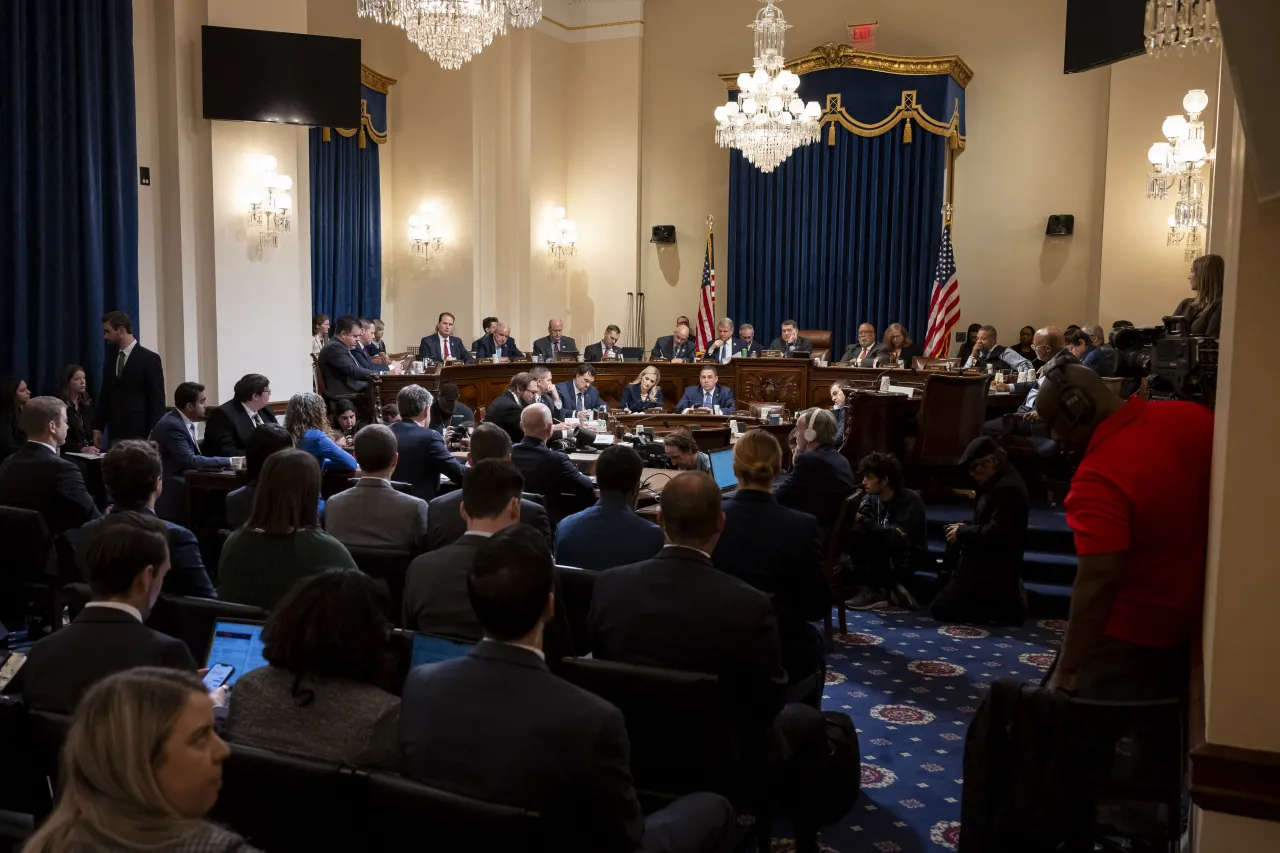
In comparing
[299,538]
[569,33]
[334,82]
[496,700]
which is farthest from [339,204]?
[496,700]

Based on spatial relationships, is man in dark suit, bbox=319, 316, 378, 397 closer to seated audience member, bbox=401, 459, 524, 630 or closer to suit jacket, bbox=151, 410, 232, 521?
suit jacket, bbox=151, 410, 232, 521

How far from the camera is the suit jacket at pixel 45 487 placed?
5.14 m

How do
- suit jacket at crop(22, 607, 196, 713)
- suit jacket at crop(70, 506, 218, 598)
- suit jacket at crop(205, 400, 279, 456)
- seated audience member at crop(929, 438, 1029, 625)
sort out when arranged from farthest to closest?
suit jacket at crop(205, 400, 279, 456), seated audience member at crop(929, 438, 1029, 625), suit jacket at crop(70, 506, 218, 598), suit jacket at crop(22, 607, 196, 713)

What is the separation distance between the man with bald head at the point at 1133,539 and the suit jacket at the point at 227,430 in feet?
17.1

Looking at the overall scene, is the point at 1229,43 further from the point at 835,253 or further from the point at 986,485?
the point at 835,253

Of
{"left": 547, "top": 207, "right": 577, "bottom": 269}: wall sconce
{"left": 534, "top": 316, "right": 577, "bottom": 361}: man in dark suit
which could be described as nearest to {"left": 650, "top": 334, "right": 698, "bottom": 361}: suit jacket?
{"left": 534, "top": 316, "right": 577, "bottom": 361}: man in dark suit

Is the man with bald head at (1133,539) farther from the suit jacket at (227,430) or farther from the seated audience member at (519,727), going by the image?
the suit jacket at (227,430)

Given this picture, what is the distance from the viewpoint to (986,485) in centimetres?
613

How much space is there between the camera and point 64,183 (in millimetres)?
8523

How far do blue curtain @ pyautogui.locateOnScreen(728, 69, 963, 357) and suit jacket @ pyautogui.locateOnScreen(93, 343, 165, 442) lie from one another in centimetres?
758

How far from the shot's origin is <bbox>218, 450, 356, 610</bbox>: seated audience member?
340 cm

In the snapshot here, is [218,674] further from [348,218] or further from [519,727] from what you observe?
[348,218]

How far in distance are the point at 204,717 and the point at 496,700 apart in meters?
0.58

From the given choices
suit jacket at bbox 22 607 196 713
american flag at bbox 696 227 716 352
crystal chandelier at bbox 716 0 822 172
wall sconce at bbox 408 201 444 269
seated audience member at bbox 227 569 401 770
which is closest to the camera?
seated audience member at bbox 227 569 401 770
